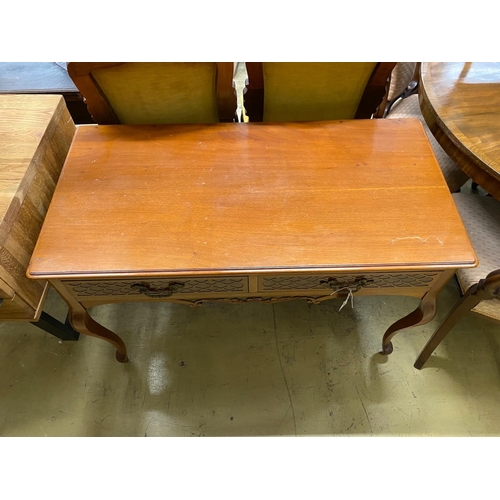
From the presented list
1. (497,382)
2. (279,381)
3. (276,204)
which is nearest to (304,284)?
(276,204)

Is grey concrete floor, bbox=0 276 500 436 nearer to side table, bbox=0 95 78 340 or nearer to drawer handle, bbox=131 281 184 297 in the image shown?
side table, bbox=0 95 78 340

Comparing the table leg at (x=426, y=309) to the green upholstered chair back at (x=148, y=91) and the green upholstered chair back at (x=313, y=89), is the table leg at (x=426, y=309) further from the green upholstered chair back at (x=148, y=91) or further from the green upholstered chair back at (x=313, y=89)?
the green upholstered chair back at (x=148, y=91)

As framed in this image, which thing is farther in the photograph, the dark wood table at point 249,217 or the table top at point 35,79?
the table top at point 35,79

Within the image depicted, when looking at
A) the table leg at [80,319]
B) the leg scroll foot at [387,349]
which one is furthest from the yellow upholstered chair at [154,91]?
the leg scroll foot at [387,349]

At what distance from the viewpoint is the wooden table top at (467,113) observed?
0.88 meters

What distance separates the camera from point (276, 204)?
85 cm

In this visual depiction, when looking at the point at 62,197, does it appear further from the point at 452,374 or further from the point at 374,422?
the point at 452,374

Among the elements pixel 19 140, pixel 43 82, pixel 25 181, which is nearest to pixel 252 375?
pixel 25 181

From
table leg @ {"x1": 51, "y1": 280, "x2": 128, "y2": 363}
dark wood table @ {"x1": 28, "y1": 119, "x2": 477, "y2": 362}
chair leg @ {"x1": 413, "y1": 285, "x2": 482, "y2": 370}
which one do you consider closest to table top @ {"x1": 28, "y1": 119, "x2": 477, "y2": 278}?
dark wood table @ {"x1": 28, "y1": 119, "x2": 477, "y2": 362}

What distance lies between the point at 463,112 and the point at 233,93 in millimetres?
645

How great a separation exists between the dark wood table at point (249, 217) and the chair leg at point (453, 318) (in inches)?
3.7

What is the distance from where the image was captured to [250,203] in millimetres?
854

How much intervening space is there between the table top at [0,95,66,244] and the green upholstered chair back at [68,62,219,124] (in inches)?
5.2

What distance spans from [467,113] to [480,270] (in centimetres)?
43
